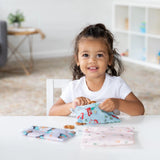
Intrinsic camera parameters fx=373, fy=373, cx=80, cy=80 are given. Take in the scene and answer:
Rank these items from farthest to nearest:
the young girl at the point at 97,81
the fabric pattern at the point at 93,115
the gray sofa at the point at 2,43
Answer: the gray sofa at the point at 2,43
the young girl at the point at 97,81
the fabric pattern at the point at 93,115

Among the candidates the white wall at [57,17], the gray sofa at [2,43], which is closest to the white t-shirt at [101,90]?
the gray sofa at [2,43]

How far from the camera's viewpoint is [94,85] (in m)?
1.60

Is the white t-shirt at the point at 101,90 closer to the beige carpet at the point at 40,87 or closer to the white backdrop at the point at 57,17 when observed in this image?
the beige carpet at the point at 40,87

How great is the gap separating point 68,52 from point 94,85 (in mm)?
4869

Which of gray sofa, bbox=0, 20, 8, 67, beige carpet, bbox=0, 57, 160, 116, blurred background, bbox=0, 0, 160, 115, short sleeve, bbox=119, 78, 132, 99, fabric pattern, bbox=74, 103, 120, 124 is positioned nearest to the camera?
fabric pattern, bbox=74, 103, 120, 124

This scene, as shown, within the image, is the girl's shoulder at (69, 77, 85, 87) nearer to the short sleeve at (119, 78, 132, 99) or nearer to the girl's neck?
the girl's neck

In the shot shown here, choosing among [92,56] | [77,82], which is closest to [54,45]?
[77,82]

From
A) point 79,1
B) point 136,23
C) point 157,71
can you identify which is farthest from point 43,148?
point 79,1

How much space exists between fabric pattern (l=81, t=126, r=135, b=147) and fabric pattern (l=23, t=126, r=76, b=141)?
0.19 ft

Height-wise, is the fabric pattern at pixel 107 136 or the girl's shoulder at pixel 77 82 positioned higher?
the girl's shoulder at pixel 77 82

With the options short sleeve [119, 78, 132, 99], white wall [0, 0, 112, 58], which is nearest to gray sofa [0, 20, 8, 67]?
white wall [0, 0, 112, 58]

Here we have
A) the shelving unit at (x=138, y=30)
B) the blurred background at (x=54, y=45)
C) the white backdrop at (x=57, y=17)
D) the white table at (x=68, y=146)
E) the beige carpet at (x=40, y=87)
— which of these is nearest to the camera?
the white table at (x=68, y=146)

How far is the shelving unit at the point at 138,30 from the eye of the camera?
18.1 ft

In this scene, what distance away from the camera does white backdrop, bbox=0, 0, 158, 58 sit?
233 inches
